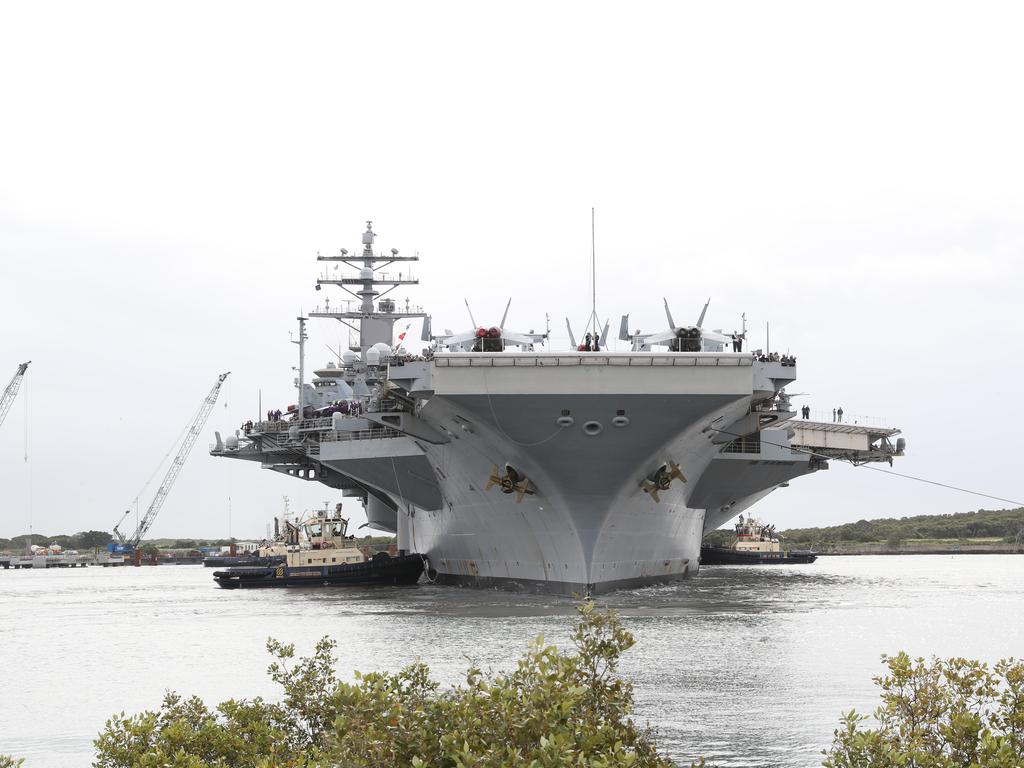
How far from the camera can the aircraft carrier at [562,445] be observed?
21453 mm

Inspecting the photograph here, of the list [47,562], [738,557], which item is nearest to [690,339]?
[738,557]

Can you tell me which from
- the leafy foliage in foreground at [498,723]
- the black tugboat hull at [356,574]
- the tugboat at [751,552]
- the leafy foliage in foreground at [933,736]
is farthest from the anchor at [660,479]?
the tugboat at [751,552]

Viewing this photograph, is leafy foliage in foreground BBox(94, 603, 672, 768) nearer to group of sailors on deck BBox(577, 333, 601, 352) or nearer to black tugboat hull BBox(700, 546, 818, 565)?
group of sailors on deck BBox(577, 333, 601, 352)

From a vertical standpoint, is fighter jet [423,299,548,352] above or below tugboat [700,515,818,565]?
above

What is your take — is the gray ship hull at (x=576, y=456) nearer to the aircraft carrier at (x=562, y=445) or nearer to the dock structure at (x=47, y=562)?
the aircraft carrier at (x=562, y=445)

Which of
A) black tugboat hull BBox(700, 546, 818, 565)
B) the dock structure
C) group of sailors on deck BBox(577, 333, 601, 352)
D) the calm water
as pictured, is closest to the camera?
the calm water

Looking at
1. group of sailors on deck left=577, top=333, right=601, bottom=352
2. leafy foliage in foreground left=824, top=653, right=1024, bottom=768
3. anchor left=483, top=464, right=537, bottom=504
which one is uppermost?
group of sailors on deck left=577, top=333, right=601, bottom=352

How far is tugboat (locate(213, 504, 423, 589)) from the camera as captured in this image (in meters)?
34.7

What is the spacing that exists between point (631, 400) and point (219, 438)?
29610mm

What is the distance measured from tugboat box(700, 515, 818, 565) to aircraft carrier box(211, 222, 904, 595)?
20.6 meters

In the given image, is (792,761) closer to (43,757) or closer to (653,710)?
(653,710)

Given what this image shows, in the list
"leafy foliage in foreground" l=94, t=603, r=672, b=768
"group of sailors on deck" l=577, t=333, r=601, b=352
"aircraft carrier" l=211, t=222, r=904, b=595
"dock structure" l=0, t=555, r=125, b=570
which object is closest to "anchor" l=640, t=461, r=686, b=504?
"aircraft carrier" l=211, t=222, r=904, b=595

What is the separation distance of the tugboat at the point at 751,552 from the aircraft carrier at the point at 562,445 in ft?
67.6

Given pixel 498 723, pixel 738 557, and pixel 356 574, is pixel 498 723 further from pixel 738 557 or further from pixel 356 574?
pixel 738 557
